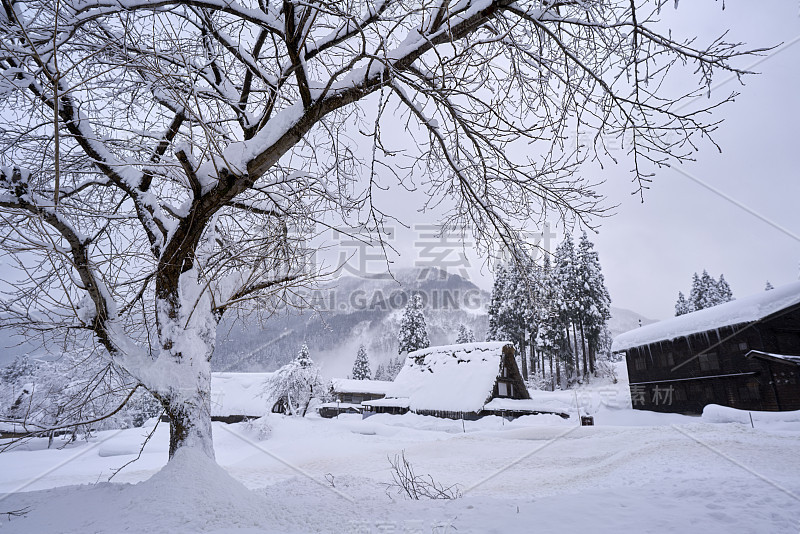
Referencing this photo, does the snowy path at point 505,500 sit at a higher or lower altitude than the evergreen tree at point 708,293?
lower

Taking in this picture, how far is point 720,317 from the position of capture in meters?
22.4

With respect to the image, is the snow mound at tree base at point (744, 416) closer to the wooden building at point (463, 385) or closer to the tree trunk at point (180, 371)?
the wooden building at point (463, 385)

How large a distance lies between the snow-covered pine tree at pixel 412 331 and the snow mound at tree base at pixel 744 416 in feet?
110

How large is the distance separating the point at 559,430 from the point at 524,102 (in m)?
17.3

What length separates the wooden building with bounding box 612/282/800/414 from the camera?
778 inches

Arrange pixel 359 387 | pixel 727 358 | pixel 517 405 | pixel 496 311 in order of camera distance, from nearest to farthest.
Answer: pixel 727 358
pixel 517 405
pixel 496 311
pixel 359 387

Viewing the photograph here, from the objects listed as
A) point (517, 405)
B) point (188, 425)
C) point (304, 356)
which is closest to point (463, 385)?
point (517, 405)

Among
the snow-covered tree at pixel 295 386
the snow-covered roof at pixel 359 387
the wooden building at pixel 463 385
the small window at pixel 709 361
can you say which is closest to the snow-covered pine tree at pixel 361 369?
the snow-covered roof at pixel 359 387

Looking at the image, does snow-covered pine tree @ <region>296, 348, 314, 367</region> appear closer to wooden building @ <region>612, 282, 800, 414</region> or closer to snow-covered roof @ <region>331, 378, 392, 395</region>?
snow-covered roof @ <region>331, 378, 392, 395</region>

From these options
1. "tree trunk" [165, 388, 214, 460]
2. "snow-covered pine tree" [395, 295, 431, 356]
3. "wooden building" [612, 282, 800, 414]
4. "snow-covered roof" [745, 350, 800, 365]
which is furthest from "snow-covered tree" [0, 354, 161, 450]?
"snow-covered pine tree" [395, 295, 431, 356]

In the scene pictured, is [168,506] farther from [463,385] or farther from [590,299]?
[590,299]

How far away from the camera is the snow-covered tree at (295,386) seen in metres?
34.2

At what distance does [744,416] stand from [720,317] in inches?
329

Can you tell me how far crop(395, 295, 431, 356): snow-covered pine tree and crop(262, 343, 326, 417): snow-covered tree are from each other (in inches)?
632
